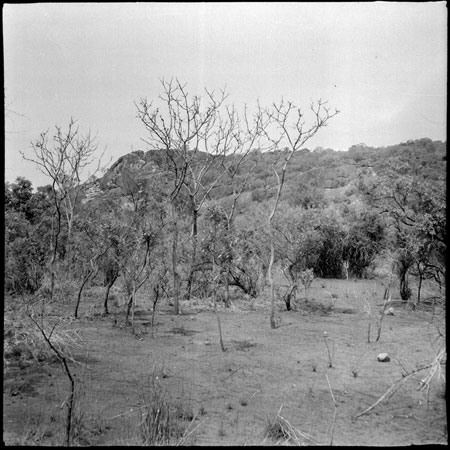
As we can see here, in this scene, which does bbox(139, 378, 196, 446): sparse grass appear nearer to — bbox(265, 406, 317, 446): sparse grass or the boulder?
bbox(265, 406, 317, 446): sparse grass

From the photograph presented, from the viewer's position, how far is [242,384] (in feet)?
21.0

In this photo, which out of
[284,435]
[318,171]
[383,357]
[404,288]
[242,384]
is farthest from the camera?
[318,171]

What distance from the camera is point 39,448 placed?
364 cm

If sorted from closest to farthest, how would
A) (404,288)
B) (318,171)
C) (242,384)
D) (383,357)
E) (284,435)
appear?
(284,435), (242,384), (383,357), (404,288), (318,171)

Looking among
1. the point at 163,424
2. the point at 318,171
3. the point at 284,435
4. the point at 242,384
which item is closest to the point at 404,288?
the point at 242,384

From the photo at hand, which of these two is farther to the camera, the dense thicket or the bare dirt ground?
the dense thicket

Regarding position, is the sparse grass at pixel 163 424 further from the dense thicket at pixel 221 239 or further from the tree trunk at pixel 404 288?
the tree trunk at pixel 404 288

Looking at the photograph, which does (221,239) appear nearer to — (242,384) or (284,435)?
(242,384)

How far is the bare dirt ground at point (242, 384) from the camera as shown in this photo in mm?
4719

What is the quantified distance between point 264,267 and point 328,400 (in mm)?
8963

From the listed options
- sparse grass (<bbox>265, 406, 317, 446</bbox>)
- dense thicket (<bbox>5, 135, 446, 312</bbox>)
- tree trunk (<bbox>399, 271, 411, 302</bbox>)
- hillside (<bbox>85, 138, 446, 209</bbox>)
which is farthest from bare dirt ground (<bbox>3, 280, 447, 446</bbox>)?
hillside (<bbox>85, 138, 446, 209</bbox>)

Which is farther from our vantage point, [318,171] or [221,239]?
[318,171]

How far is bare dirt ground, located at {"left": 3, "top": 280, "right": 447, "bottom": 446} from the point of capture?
4.72 metres

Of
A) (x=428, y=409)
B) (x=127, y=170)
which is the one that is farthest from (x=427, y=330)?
(x=127, y=170)
